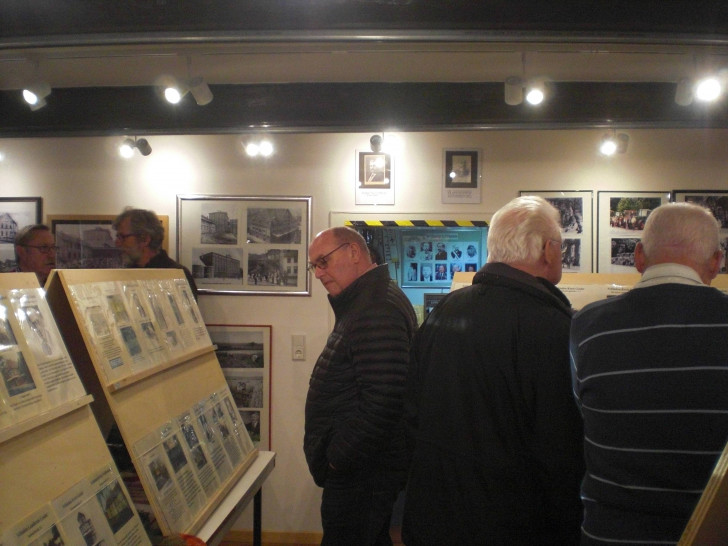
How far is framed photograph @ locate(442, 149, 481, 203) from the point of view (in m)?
3.49

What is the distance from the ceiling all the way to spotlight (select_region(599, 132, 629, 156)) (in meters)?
0.22

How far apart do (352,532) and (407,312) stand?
0.89m

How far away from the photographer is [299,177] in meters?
3.54

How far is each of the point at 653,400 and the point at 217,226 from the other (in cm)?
297

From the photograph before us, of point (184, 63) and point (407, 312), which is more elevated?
point (184, 63)

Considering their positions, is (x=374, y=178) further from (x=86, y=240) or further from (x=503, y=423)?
(x=503, y=423)

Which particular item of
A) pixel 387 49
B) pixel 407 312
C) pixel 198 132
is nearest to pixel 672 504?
pixel 407 312

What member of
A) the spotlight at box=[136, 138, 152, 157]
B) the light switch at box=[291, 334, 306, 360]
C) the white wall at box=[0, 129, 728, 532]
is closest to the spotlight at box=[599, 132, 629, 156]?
the white wall at box=[0, 129, 728, 532]

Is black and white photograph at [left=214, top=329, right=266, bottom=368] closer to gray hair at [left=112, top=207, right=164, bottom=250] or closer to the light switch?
the light switch

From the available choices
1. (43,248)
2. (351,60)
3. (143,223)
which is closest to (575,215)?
(351,60)

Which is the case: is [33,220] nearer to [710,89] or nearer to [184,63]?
[184,63]

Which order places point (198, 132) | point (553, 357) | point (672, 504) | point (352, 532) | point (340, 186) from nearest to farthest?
point (672, 504)
point (553, 357)
point (352, 532)
point (198, 132)
point (340, 186)

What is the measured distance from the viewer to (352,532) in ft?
6.74

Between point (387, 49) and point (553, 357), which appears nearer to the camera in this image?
point (553, 357)
